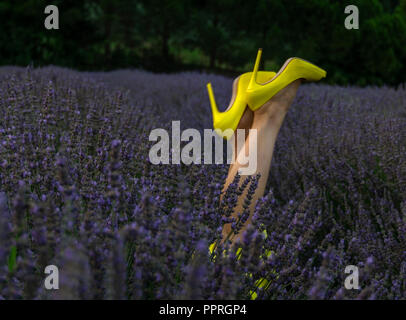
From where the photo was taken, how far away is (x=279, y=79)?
171cm

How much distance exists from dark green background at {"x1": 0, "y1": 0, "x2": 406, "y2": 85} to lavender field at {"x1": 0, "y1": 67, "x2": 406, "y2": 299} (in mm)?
6635

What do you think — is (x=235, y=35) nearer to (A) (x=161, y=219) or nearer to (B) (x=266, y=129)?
(B) (x=266, y=129)

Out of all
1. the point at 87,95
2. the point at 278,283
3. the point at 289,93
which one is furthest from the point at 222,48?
the point at 278,283

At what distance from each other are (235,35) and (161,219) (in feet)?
40.3

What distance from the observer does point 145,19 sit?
13898 mm

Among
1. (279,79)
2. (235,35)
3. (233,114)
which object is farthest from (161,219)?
(235,35)

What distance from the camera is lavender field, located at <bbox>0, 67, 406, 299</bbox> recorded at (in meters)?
0.78

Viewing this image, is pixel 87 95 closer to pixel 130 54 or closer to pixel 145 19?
pixel 130 54

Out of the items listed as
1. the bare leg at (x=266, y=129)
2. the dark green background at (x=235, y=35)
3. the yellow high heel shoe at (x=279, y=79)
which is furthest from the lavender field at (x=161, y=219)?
the dark green background at (x=235, y=35)

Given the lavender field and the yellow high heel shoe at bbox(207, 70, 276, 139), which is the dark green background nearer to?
the lavender field

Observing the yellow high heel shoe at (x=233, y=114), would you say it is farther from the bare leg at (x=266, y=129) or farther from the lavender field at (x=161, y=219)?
the lavender field at (x=161, y=219)

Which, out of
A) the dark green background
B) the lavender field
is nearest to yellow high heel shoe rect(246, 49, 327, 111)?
the lavender field

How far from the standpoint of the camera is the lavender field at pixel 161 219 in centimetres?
78

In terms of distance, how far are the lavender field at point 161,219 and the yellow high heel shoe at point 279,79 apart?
376 millimetres
